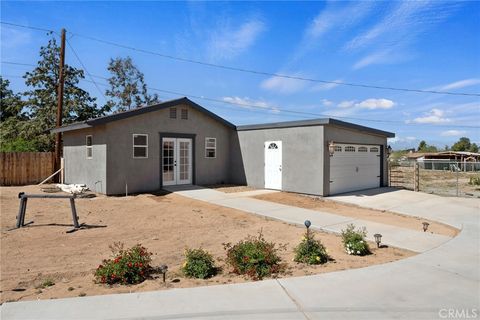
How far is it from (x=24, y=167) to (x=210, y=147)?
943 centimetres

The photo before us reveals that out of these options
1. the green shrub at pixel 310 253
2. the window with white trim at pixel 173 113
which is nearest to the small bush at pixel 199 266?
the green shrub at pixel 310 253

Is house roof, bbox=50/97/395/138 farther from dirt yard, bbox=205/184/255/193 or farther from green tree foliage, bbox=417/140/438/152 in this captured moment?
green tree foliage, bbox=417/140/438/152

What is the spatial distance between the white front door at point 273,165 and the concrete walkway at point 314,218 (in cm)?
67

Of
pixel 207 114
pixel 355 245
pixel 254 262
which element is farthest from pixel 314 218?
pixel 207 114

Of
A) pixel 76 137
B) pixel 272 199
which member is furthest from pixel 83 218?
pixel 76 137

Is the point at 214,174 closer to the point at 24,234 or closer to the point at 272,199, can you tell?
the point at 272,199

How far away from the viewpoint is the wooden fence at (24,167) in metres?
16.5

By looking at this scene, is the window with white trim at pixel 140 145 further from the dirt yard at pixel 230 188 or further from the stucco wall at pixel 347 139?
the stucco wall at pixel 347 139

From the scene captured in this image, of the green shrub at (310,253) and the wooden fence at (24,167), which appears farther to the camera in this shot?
the wooden fence at (24,167)

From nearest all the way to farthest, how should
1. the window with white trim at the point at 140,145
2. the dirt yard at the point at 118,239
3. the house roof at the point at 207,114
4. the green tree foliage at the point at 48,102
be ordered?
the dirt yard at the point at 118,239 < the house roof at the point at 207,114 < the window with white trim at the point at 140,145 < the green tree foliage at the point at 48,102

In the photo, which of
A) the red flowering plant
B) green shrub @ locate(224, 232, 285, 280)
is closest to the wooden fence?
the red flowering plant

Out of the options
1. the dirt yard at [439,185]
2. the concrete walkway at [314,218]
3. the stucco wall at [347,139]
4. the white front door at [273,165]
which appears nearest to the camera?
the concrete walkway at [314,218]

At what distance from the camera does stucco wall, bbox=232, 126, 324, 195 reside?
1371 centimetres

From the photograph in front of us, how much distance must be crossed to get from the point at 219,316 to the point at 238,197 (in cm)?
957
